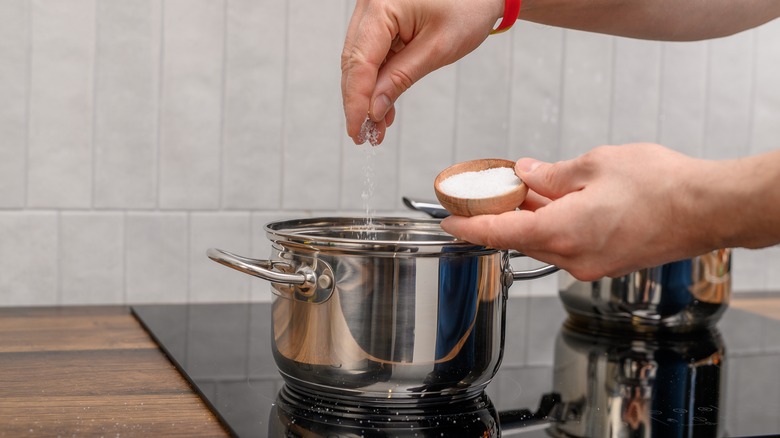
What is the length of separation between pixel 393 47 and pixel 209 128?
57 centimetres

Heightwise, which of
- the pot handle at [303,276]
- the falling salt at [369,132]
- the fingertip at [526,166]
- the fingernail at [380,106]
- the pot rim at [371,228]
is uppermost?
the fingernail at [380,106]

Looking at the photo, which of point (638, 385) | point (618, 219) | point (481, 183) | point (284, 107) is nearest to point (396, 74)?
point (481, 183)

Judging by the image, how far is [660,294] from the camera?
1074 millimetres

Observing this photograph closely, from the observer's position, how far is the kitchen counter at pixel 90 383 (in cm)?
68

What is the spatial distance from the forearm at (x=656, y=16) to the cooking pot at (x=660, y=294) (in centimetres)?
27

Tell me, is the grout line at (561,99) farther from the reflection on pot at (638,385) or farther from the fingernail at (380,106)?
the fingernail at (380,106)

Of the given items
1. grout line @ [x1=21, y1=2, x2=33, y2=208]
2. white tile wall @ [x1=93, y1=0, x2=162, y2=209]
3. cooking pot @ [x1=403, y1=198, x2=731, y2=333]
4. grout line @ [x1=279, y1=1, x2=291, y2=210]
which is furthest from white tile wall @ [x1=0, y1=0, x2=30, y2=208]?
cooking pot @ [x1=403, y1=198, x2=731, y2=333]

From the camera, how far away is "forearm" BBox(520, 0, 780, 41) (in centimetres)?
104

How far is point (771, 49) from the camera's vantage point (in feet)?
5.64

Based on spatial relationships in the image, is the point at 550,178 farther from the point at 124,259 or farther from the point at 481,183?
the point at 124,259

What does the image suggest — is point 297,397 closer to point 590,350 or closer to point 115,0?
point 590,350

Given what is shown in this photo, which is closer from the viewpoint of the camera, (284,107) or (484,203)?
(484,203)

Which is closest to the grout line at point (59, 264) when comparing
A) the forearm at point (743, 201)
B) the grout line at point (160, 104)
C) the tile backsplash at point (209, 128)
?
the tile backsplash at point (209, 128)

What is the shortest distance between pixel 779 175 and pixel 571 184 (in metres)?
0.17
